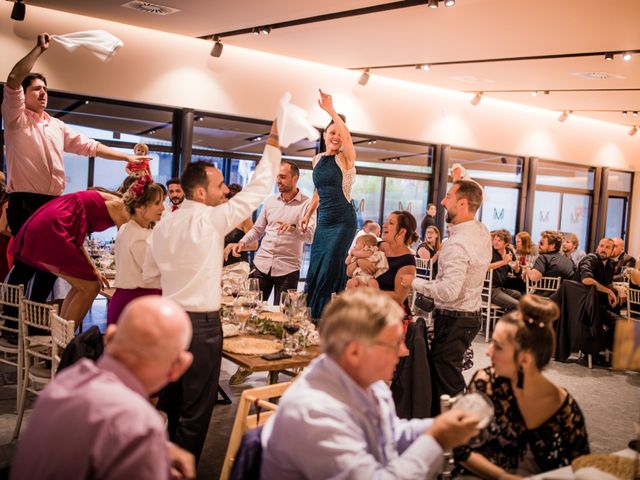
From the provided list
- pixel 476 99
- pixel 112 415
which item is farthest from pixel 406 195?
pixel 112 415

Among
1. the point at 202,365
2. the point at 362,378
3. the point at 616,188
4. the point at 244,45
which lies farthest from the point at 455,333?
the point at 616,188

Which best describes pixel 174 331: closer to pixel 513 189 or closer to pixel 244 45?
pixel 244 45

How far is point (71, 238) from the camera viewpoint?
4176 mm

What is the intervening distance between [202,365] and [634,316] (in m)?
6.33

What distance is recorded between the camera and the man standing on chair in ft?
11.8

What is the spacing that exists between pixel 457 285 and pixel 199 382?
1556 mm

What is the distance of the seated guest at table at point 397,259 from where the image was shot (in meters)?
3.99

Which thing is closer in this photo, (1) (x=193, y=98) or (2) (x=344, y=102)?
(1) (x=193, y=98)

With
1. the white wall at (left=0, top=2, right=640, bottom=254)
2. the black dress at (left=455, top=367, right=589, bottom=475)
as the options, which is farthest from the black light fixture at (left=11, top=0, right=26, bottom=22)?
the black dress at (left=455, top=367, right=589, bottom=475)

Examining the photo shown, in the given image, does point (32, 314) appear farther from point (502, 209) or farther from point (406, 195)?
point (502, 209)

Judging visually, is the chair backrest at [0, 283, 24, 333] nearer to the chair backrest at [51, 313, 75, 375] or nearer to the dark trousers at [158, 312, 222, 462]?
the chair backrest at [51, 313, 75, 375]

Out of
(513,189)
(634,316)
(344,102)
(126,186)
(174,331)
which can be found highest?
(344,102)

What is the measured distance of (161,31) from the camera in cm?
734

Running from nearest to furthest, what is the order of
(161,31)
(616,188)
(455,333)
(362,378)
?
(362,378) → (455,333) → (161,31) → (616,188)
